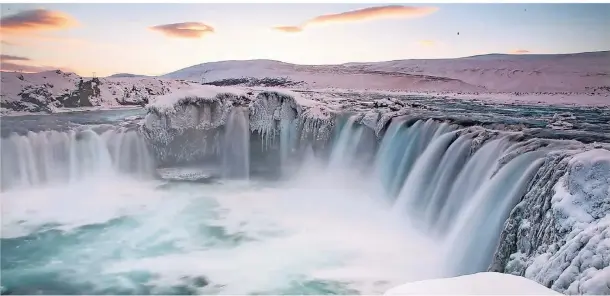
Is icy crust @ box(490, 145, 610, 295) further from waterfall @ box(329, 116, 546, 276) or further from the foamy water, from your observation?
the foamy water

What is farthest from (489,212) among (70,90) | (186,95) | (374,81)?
(70,90)

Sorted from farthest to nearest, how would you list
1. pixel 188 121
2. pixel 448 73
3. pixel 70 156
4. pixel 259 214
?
pixel 188 121, pixel 70 156, pixel 259 214, pixel 448 73

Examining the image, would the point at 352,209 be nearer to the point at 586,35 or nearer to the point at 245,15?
the point at 245,15

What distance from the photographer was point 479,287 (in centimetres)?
226

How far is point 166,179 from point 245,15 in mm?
2073

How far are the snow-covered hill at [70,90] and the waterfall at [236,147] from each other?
0.79 metres

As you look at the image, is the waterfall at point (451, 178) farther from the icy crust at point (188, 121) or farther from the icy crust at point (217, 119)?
the icy crust at point (188, 121)

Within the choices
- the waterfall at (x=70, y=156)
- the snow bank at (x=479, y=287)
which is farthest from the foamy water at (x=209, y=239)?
the snow bank at (x=479, y=287)

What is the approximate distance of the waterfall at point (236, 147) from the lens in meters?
5.92

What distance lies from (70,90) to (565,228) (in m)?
4.77

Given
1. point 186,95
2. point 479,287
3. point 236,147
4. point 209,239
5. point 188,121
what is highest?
point 186,95

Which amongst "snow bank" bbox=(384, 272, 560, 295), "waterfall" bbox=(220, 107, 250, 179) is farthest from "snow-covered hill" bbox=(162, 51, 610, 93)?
"snow bank" bbox=(384, 272, 560, 295)

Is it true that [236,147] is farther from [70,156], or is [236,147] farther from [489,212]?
[489,212]

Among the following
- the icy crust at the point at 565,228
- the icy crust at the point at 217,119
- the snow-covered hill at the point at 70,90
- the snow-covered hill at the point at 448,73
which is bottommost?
the icy crust at the point at 565,228
